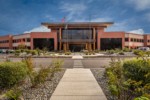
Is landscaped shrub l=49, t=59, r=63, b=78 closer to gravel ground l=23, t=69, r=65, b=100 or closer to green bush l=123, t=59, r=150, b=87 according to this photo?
gravel ground l=23, t=69, r=65, b=100

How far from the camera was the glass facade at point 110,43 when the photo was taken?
69.1 metres

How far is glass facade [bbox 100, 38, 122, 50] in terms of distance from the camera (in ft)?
227

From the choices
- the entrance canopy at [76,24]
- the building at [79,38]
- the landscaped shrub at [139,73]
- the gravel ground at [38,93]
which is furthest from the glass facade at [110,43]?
the gravel ground at [38,93]

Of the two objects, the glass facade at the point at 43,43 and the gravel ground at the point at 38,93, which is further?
the glass facade at the point at 43,43

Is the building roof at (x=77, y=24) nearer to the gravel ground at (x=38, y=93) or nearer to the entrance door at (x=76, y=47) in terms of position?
the entrance door at (x=76, y=47)

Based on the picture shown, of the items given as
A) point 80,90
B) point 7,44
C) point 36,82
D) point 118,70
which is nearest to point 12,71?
point 36,82

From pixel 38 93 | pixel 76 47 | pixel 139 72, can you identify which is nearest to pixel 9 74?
pixel 38 93

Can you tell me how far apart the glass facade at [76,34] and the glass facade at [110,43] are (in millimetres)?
6944

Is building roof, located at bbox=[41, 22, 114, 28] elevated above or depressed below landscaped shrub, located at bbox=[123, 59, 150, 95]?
above

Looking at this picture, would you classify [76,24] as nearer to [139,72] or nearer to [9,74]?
[9,74]

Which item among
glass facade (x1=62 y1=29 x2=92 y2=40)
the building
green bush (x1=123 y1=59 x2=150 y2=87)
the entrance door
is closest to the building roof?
the building

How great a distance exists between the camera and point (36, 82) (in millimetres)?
8945

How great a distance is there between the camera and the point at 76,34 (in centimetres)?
7450

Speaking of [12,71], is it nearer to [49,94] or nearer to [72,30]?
[49,94]
